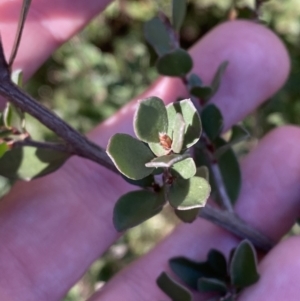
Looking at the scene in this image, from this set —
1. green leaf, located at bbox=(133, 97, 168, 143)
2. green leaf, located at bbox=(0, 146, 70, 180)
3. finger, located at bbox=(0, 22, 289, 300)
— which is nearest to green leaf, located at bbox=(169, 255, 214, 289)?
finger, located at bbox=(0, 22, 289, 300)

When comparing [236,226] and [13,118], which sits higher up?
[13,118]

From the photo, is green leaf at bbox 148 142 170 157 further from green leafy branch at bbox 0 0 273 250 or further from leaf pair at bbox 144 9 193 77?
leaf pair at bbox 144 9 193 77

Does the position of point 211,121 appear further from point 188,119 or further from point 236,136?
point 188,119

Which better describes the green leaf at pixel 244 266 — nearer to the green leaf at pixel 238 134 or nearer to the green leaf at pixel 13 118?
the green leaf at pixel 238 134

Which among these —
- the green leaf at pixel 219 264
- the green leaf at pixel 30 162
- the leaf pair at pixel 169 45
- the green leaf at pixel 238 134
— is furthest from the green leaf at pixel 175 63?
the green leaf at pixel 219 264

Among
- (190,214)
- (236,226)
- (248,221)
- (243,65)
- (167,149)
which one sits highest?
(167,149)

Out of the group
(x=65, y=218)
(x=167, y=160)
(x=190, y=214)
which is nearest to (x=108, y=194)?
(x=65, y=218)
